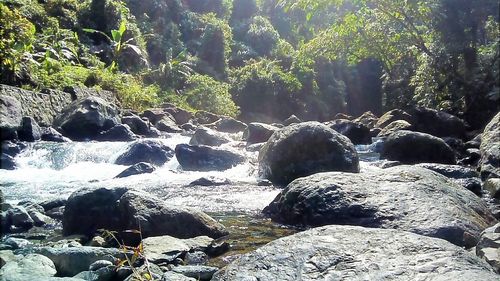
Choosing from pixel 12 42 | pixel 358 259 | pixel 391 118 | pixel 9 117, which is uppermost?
pixel 12 42

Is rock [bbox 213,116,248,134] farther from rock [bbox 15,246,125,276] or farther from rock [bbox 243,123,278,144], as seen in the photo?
rock [bbox 15,246,125,276]

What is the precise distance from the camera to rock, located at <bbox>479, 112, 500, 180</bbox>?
34.0 ft

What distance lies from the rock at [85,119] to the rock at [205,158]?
4.24 metres

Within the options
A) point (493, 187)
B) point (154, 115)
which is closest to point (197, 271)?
point (493, 187)

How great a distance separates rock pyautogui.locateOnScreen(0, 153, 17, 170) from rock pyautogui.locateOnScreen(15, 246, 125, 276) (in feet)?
23.3

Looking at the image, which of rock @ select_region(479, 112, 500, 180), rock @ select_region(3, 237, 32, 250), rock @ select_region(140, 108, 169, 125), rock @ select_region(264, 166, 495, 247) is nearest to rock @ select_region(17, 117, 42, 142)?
rock @ select_region(140, 108, 169, 125)

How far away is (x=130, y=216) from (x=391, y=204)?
111 inches

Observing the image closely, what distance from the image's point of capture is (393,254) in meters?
3.47

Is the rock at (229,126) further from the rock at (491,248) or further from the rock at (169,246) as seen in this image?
the rock at (491,248)

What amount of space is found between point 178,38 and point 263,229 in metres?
28.9

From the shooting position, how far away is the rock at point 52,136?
47.2 feet

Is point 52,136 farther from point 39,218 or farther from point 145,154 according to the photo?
point 39,218

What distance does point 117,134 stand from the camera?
15.8 m

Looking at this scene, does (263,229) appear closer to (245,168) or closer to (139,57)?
(245,168)
